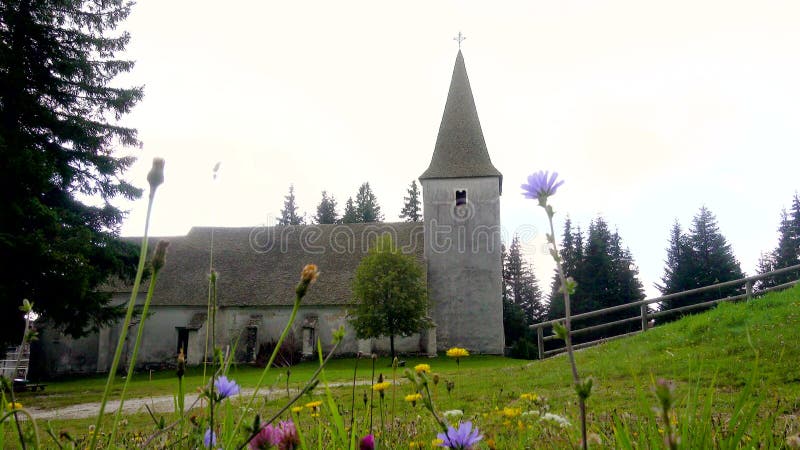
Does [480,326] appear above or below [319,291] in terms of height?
below

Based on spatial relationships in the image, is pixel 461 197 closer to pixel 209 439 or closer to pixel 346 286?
pixel 346 286

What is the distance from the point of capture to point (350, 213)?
179 ft

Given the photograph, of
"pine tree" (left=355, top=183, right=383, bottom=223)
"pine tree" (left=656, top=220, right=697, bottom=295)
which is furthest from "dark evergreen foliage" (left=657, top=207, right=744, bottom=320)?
"pine tree" (left=355, top=183, right=383, bottom=223)

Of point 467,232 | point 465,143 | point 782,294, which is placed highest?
point 465,143

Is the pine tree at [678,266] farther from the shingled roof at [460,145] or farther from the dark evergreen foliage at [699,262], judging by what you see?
the shingled roof at [460,145]

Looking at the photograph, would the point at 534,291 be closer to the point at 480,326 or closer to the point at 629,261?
the point at 629,261

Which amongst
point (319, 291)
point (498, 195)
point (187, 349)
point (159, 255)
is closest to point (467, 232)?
point (498, 195)

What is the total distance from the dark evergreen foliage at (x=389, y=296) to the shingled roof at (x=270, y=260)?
3.30 m

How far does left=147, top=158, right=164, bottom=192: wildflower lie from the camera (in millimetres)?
863

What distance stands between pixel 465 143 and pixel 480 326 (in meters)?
10.8

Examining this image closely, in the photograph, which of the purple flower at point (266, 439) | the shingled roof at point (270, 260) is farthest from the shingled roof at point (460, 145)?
the purple flower at point (266, 439)

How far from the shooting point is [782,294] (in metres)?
11.4

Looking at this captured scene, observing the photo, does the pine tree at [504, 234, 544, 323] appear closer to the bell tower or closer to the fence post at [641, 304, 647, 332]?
the bell tower

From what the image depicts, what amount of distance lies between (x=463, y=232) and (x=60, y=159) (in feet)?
70.0
